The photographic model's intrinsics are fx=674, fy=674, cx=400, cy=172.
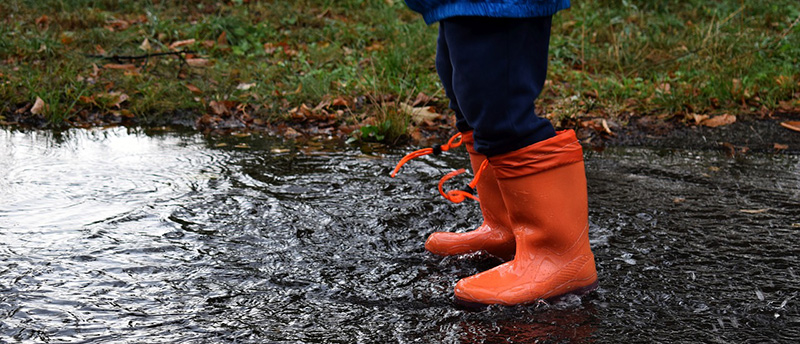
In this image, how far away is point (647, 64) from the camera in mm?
5500

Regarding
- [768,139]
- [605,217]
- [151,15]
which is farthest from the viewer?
[151,15]

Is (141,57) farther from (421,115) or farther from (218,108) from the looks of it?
Answer: (421,115)

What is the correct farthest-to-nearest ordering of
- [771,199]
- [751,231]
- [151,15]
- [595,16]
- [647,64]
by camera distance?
[595,16] < [151,15] < [647,64] < [771,199] < [751,231]

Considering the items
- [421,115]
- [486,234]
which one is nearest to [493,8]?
[486,234]

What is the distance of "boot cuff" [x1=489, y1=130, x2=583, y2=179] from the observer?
1812mm

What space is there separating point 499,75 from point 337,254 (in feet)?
2.49

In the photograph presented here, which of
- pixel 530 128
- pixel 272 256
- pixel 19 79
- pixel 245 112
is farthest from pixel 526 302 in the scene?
pixel 19 79

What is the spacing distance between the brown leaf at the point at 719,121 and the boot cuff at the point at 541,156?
2.72m

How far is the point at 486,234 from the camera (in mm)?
2211

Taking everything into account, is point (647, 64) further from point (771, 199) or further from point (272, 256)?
point (272, 256)

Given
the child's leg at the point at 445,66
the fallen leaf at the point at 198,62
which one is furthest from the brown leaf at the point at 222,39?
the child's leg at the point at 445,66

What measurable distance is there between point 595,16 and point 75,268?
6.08m

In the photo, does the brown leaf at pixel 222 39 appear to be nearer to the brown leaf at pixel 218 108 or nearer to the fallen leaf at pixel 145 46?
the fallen leaf at pixel 145 46

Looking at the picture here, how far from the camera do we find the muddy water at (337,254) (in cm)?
161
